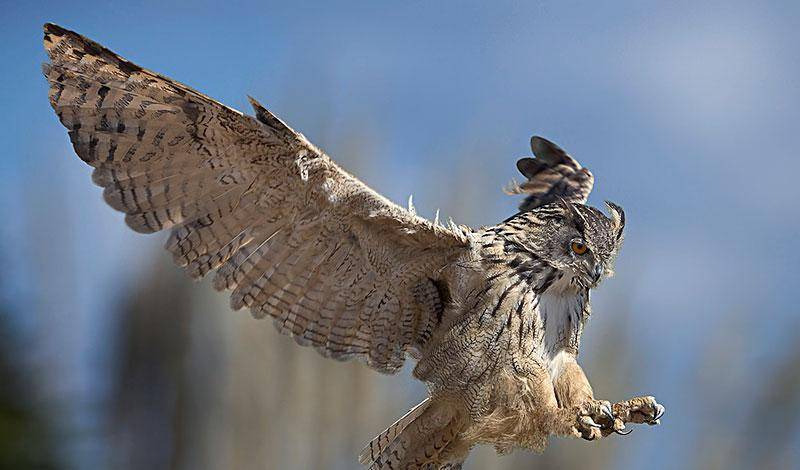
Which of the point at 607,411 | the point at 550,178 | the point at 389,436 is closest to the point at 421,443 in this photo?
the point at 389,436

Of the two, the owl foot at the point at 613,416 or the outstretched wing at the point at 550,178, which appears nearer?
the owl foot at the point at 613,416

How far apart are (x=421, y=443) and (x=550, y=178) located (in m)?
1.49

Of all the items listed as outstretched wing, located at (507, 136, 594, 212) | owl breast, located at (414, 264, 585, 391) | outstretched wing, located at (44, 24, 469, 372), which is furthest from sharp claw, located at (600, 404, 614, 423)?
outstretched wing, located at (507, 136, 594, 212)

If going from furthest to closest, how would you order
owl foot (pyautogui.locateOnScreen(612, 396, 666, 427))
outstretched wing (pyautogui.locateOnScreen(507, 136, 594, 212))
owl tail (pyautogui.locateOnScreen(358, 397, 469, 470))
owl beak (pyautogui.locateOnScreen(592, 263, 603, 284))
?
outstretched wing (pyautogui.locateOnScreen(507, 136, 594, 212)) < owl tail (pyautogui.locateOnScreen(358, 397, 469, 470)) < owl beak (pyautogui.locateOnScreen(592, 263, 603, 284)) < owl foot (pyautogui.locateOnScreen(612, 396, 666, 427))

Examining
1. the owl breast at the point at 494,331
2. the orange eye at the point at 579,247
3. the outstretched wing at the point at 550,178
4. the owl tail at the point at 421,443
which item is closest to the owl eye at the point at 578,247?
the orange eye at the point at 579,247

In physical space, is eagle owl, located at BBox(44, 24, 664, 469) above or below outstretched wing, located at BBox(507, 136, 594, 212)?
below

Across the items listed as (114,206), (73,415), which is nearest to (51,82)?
(114,206)

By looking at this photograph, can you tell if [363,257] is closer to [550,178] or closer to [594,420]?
[594,420]

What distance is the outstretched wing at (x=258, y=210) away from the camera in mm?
2496

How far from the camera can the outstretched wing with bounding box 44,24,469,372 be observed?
2.50 m

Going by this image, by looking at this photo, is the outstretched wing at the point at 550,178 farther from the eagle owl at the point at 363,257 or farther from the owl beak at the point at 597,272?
the owl beak at the point at 597,272

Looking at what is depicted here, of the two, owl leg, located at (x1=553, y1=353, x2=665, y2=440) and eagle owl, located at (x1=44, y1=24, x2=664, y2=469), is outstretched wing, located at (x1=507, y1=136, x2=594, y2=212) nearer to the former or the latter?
eagle owl, located at (x1=44, y1=24, x2=664, y2=469)

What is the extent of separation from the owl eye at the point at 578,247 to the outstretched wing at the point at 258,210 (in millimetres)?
374

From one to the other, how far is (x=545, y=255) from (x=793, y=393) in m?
12.3
